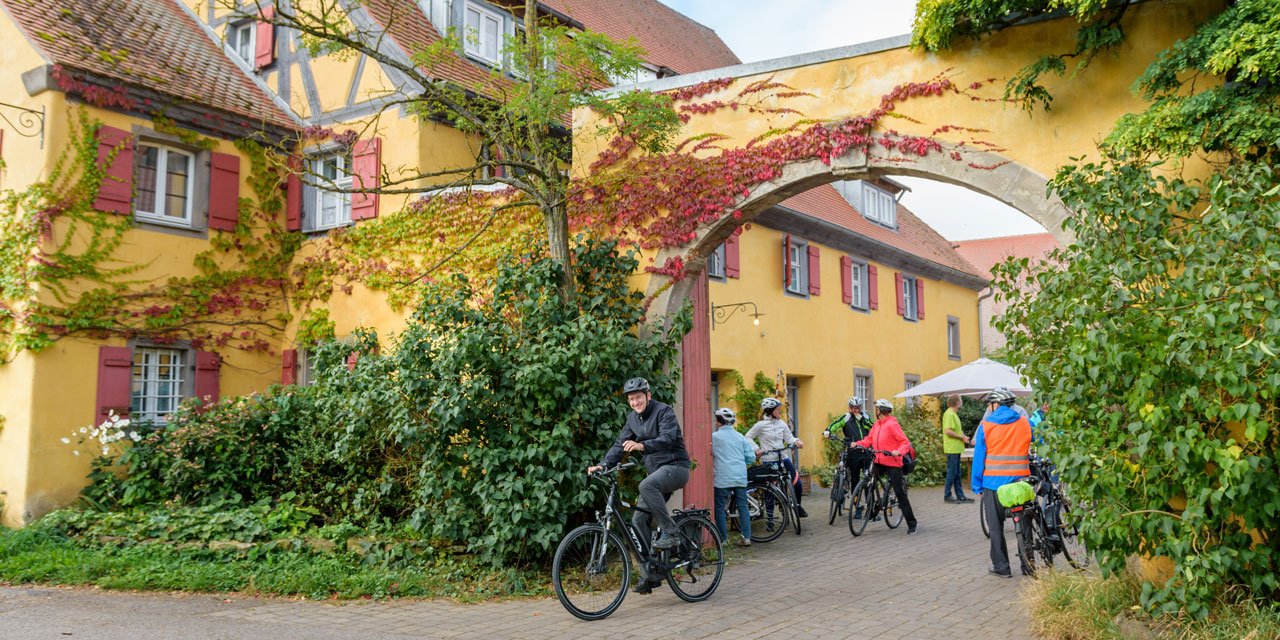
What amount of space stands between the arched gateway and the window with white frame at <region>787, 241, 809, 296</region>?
932cm

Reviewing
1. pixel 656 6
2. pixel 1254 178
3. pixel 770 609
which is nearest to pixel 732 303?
pixel 656 6

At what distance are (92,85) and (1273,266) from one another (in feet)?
39.8

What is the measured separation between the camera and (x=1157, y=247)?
20.3 ft

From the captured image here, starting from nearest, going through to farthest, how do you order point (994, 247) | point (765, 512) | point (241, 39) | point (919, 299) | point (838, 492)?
point (765, 512) < point (838, 492) < point (241, 39) < point (919, 299) < point (994, 247)

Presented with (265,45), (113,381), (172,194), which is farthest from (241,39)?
(113,381)

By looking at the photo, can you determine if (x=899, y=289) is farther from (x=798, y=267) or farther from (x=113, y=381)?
(x=113, y=381)

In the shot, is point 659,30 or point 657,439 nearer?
point 657,439

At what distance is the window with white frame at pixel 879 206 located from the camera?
24.1 m

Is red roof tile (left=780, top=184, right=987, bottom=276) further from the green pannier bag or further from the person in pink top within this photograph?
the green pannier bag

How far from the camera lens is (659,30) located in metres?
22.2

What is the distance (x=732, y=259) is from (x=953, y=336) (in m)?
12.3

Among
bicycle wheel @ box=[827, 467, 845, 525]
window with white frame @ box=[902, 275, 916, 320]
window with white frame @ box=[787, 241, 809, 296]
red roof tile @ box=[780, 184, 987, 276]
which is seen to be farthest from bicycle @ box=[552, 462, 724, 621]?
window with white frame @ box=[902, 275, 916, 320]

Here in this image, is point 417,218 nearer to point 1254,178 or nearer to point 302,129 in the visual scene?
point 302,129

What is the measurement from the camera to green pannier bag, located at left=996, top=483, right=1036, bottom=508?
7715 mm
